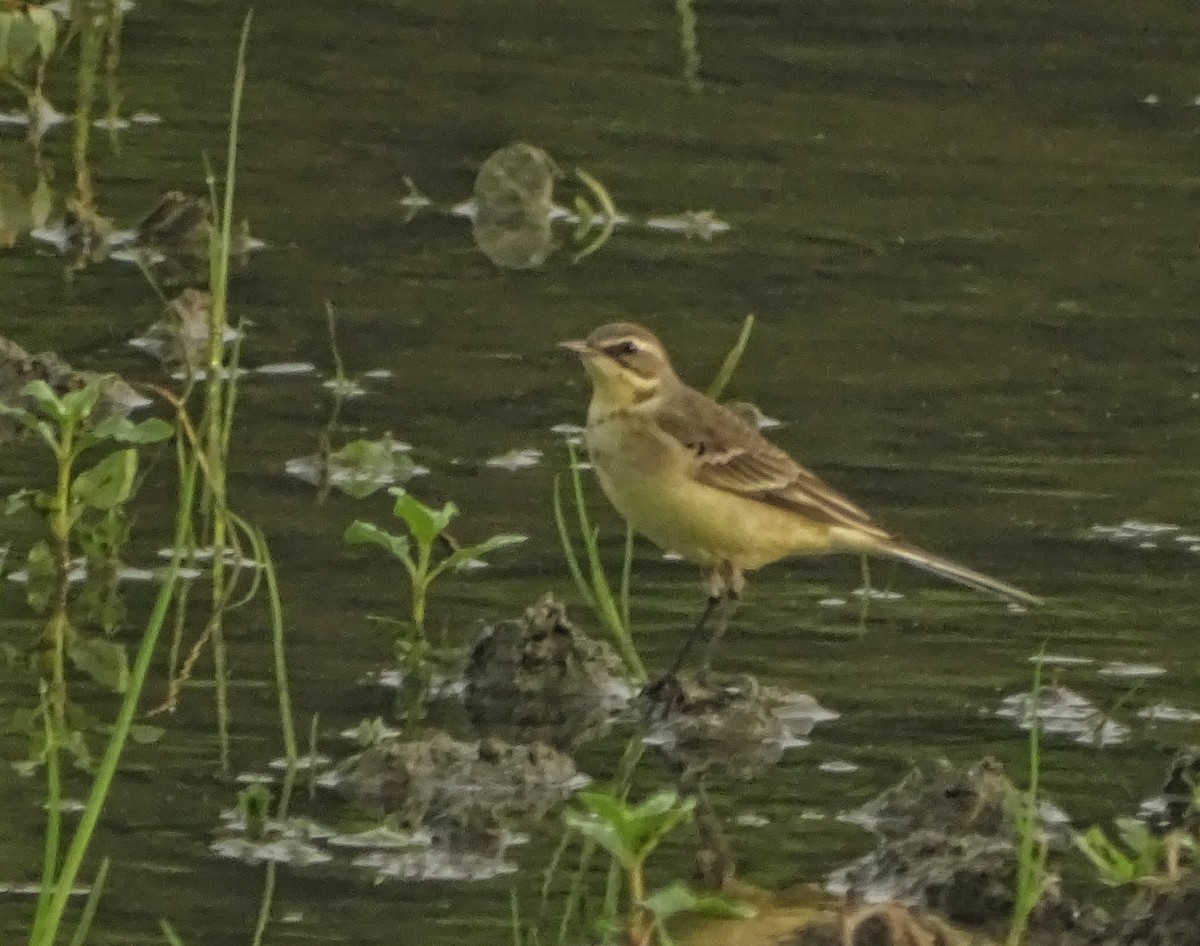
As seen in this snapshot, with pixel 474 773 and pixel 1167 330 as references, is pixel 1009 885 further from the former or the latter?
pixel 1167 330

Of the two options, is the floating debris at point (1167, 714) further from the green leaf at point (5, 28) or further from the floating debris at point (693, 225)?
the green leaf at point (5, 28)

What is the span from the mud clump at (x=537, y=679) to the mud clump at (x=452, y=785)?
23.7 inches

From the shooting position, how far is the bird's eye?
10.1 metres

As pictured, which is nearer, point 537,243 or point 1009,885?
point 1009,885

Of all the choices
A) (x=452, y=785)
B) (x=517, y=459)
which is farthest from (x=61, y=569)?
(x=517, y=459)

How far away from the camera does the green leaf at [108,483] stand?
29.8 feet

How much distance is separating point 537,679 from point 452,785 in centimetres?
93

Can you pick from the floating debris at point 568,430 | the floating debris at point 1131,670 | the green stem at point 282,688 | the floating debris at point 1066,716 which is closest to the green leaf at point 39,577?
the green stem at point 282,688

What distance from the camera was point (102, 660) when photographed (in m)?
8.83

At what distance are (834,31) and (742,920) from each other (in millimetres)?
10508

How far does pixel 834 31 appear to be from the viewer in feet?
56.6

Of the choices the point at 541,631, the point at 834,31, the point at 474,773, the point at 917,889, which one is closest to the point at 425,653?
the point at 541,631

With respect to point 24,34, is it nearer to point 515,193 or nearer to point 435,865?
point 515,193

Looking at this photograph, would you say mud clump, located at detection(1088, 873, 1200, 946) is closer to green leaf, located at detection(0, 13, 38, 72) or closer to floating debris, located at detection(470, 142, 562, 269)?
green leaf, located at detection(0, 13, 38, 72)
